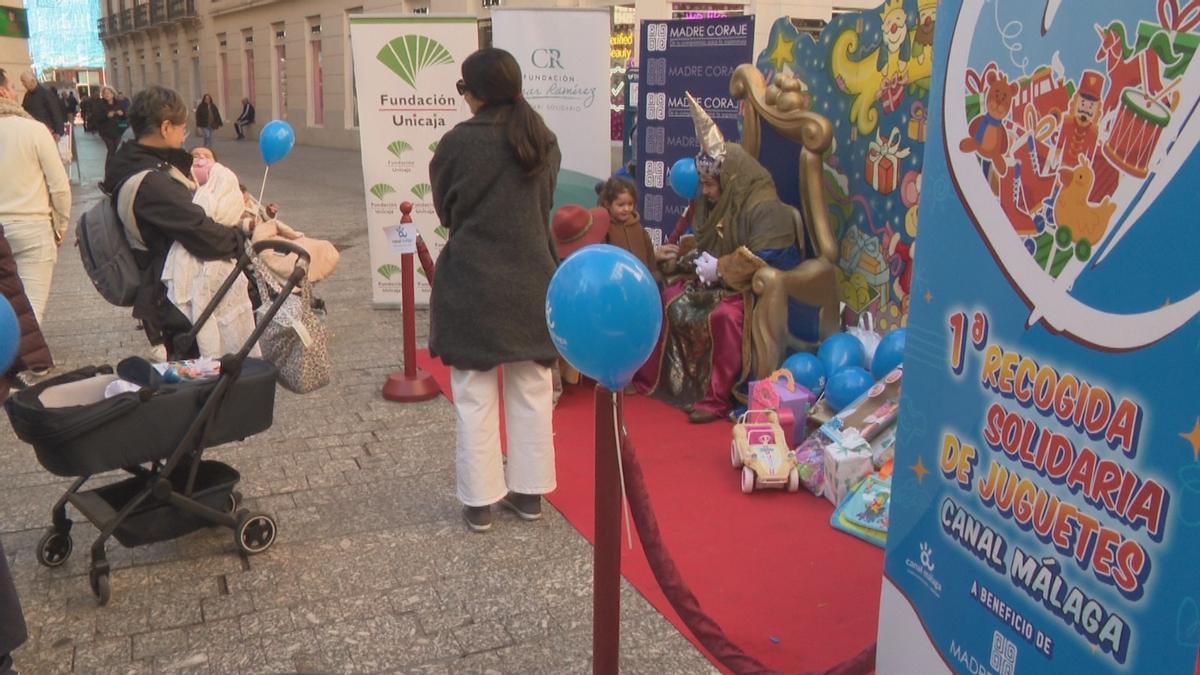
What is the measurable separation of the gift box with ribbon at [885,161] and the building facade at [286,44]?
1161cm

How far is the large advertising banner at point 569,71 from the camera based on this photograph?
7.20m

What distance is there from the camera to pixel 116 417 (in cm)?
313

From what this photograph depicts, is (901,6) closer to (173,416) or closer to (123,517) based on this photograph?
(173,416)

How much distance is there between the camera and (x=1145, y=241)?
1.64 m

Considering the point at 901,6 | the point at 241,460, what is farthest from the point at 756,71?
the point at 241,460

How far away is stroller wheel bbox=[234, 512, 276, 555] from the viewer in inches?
140

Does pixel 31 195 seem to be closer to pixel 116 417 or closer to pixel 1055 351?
pixel 116 417

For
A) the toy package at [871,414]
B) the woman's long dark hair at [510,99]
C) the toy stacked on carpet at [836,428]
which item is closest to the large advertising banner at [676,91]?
the toy stacked on carpet at [836,428]

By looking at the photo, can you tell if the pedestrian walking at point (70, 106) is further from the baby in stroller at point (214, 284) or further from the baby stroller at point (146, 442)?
the baby stroller at point (146, 442)

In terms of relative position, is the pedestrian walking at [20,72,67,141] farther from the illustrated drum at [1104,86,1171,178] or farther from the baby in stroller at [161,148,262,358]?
the illustrated drum at [1104,86,1171,178]

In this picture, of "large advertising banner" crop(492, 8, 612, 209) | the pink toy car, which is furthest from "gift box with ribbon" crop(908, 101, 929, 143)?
"large advertising banner" crop(492, 8, 612, 209)

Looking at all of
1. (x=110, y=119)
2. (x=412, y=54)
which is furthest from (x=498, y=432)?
(x=110, y=119)

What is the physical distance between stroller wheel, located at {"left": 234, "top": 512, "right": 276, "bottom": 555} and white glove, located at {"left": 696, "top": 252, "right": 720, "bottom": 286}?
8.65ft

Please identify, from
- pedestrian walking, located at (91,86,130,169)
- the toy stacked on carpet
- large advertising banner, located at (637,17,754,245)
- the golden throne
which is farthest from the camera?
pedestrian walking, located at (91,86,130,169)
